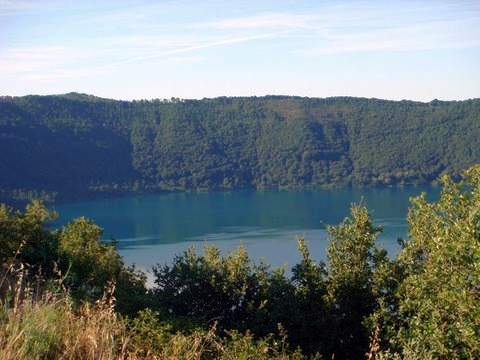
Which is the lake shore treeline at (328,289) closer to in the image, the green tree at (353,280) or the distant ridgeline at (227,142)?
the green tree at (353,280)

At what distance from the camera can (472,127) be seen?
9744cm

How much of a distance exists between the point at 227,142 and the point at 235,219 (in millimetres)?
54353

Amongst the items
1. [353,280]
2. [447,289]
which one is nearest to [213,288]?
[353,280]

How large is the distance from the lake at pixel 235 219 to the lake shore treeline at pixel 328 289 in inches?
818

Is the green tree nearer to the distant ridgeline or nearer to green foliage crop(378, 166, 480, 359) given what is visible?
green foliage crop(378, 166, 480, 359)

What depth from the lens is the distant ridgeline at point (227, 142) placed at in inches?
3580

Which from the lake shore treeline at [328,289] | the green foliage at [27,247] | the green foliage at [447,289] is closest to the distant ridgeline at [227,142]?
the lake shore treeline at [328,289]

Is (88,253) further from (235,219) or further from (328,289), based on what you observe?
(235,219)

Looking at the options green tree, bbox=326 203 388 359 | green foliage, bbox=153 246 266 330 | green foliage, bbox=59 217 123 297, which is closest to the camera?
green foliage, bbox=59 217 123 297

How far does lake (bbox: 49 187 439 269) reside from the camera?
140 feet

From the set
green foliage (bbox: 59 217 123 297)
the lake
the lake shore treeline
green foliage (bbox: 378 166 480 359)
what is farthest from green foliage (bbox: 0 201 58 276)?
the lake

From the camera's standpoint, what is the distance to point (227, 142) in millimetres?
114188

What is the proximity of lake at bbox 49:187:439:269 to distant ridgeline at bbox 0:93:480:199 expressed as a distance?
8540mm

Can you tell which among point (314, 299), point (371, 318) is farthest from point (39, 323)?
point (314, 299)
